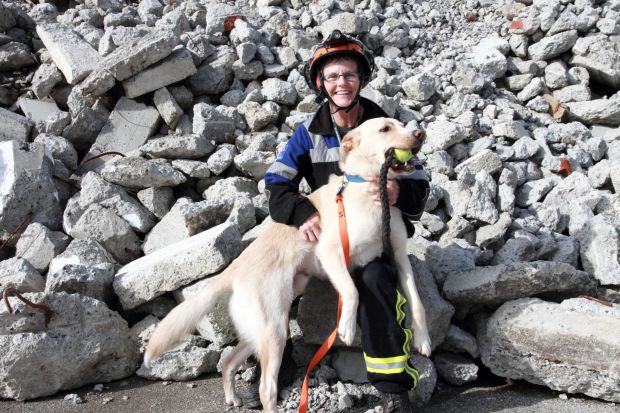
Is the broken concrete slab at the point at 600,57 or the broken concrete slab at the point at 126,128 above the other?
the broken concrete slab at the point at 600,57

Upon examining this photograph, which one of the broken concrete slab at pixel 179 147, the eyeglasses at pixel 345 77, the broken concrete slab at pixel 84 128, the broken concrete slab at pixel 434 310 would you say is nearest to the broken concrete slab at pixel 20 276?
the broken concrete slab at pixel 179 147

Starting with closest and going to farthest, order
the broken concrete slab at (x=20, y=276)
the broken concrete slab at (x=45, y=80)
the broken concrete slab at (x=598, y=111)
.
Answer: the broken concrete slab at (x=20, y=276), the broken concrete slab at (x=45, y=80), the broken concrete slab at (x=598, y=111)

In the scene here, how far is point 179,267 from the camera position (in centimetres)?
390

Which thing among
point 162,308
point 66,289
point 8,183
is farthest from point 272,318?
point 8,183

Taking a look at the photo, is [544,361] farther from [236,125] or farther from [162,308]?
[236,125]

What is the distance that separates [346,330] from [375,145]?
44.2 inches

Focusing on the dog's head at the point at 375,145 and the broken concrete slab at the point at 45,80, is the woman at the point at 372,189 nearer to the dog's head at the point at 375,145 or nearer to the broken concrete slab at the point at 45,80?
the dog's head at the point at 375,145

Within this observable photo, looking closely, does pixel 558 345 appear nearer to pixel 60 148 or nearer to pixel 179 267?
pixel 179 267

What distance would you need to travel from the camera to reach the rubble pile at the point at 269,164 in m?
3.64

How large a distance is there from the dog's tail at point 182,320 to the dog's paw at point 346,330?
2.33 feet

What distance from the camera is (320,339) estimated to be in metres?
3.78

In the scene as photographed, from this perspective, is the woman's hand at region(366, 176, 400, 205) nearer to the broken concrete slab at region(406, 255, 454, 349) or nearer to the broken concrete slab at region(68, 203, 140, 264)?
the broken concrete slab at region(406, 255, 454, 349)

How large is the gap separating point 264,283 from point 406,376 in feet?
3.19

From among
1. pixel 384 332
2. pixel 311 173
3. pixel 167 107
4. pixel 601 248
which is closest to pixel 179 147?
pixel 167 107
